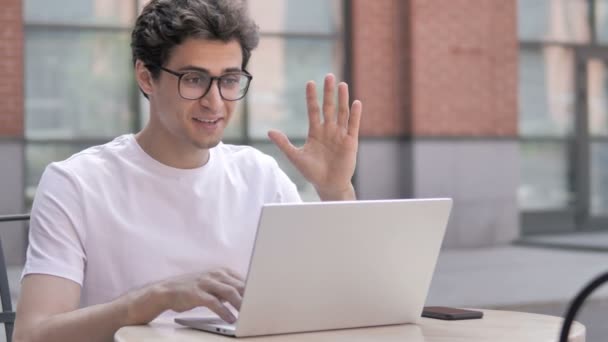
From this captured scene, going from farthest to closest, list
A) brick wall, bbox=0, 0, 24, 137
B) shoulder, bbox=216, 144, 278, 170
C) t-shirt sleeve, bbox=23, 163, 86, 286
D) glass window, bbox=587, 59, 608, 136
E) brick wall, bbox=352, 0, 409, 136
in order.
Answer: glass window, bbox=587, 59, 608, 136, brick wall, bbox=352, 0, 409, 136, brick wall, bbox=0, 0, 24, 137, shoulder, bbox=216, 144, 278, 170, t-shirt sleeve, bbox=23, 163, 86, 286

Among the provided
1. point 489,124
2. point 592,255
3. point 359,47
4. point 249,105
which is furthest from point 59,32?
point 592,255

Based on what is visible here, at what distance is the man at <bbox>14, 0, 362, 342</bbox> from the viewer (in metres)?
2.73

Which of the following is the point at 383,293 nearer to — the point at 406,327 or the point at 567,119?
the point at 406,327

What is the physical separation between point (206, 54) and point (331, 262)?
732mm

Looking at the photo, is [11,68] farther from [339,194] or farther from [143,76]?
[339,194]

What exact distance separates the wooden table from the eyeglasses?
1.97 ft

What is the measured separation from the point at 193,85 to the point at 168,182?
29cm

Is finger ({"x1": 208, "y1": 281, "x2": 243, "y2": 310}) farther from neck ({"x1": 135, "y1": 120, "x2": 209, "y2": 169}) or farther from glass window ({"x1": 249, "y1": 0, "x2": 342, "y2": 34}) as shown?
glass window ({"x1": 249, "y1": 0, "x2": 342, "y2": 34})

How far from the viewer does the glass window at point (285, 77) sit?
12703 mm

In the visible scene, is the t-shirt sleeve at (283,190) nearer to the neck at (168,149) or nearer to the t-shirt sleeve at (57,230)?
the neck at (168,149)

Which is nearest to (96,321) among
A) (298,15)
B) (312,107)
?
(312,107)

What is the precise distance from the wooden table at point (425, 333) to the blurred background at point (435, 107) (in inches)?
234

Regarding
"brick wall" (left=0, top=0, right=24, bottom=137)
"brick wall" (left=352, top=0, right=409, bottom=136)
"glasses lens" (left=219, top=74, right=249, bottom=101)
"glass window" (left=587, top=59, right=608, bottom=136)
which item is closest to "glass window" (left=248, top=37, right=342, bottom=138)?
"brick wall" (left=352, top=0, right=409, bottom=136)

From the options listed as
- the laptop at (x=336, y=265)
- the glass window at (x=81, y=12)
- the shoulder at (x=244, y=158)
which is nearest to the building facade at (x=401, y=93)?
the glass window at (x=81, y=12)
